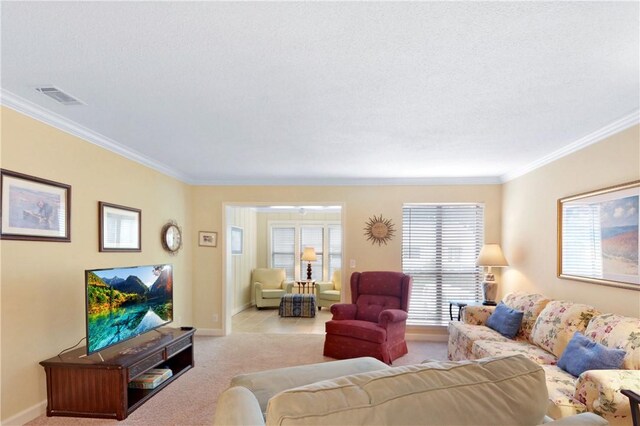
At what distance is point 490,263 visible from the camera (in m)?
5.19

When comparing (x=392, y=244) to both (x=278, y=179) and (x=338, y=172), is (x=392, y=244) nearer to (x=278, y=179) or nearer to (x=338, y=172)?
(x=338, y=172)

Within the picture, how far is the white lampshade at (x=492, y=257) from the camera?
5191 mm

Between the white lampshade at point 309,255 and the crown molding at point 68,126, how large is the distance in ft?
16.2

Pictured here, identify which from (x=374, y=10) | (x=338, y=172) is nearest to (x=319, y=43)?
(x=374, y=10)

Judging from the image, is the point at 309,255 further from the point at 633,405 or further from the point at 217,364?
the point at 633,405

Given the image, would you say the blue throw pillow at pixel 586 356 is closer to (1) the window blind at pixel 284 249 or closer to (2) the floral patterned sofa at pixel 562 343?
(2) the floral patterned sofa at pixel 562 343

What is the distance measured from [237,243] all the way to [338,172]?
375cm

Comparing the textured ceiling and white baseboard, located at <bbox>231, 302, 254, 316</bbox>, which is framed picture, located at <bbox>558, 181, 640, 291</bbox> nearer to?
the textured ceiling

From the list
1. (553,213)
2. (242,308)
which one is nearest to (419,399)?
(553,213)

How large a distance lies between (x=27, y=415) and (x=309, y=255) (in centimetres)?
667

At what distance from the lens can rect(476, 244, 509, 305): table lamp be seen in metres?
5.17

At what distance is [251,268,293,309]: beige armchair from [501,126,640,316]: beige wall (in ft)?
15.5

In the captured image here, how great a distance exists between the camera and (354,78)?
2.36 metres

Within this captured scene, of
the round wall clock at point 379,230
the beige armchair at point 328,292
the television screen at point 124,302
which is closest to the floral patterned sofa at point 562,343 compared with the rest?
the round wall clock at point 379,230
